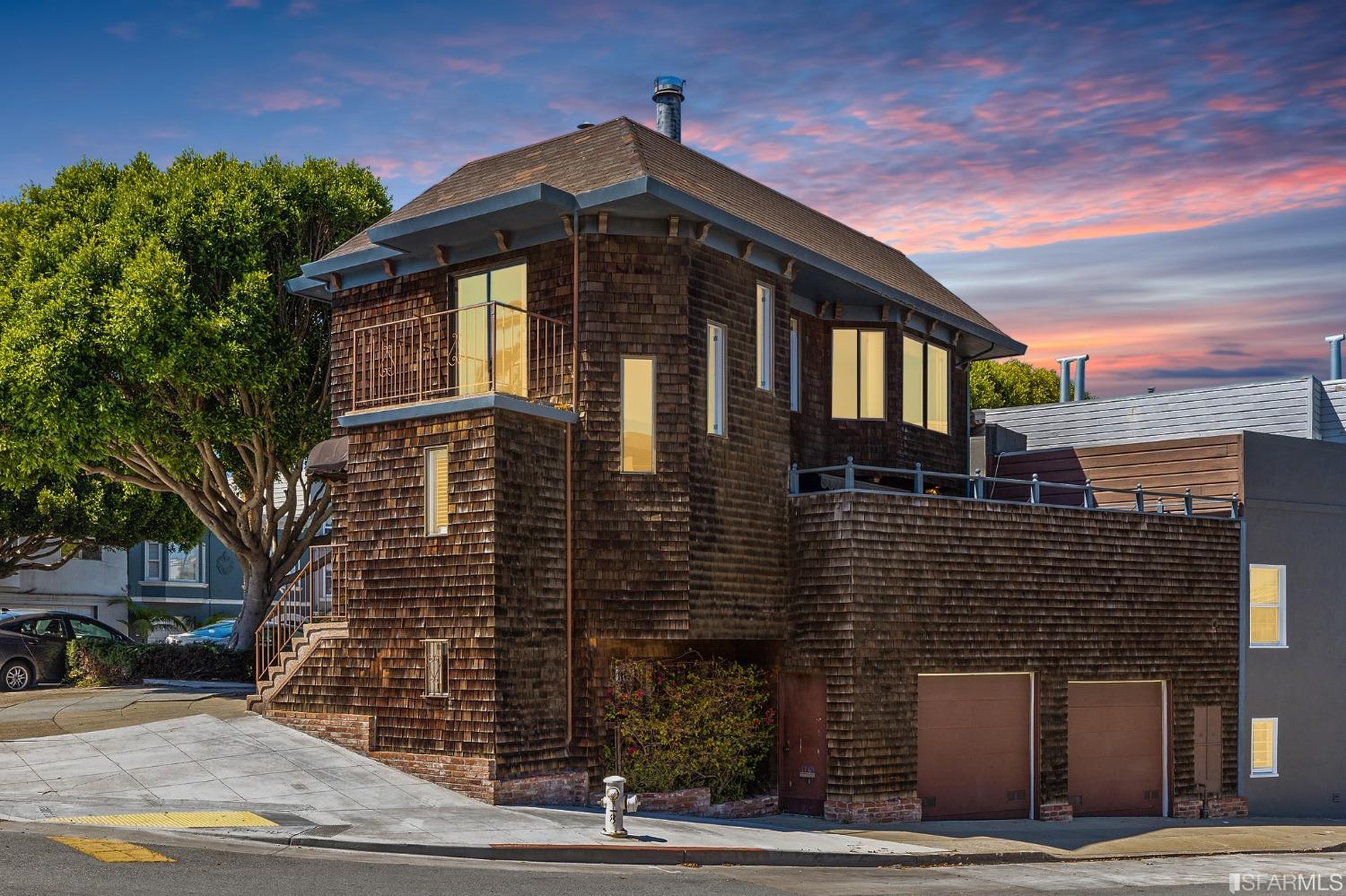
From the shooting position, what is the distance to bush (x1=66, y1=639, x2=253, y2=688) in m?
25.5

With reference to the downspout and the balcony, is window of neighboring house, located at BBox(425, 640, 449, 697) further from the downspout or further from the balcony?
the balcony

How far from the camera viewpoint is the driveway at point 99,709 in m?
19.6

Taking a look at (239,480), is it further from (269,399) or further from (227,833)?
(227,833)

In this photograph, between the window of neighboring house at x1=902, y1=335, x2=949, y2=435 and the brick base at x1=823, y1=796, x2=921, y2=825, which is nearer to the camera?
the brick base at x1=823, y1=796, x2=921, y2=825

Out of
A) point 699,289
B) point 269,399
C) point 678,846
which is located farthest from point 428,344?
point 678,846

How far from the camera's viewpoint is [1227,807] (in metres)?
23.6

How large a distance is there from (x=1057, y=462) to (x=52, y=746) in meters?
19.3

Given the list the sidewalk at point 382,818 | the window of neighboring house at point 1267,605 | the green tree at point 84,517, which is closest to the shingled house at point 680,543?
the sidewalk at point 382,818

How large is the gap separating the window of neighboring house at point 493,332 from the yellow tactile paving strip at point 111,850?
838 cm

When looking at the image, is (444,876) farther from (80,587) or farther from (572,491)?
(80,587)

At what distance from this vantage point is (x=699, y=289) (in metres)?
19.5

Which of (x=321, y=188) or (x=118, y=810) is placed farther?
(x=321, y=188)

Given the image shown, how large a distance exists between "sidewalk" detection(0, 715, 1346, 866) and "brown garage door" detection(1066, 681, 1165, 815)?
1.84 meters
